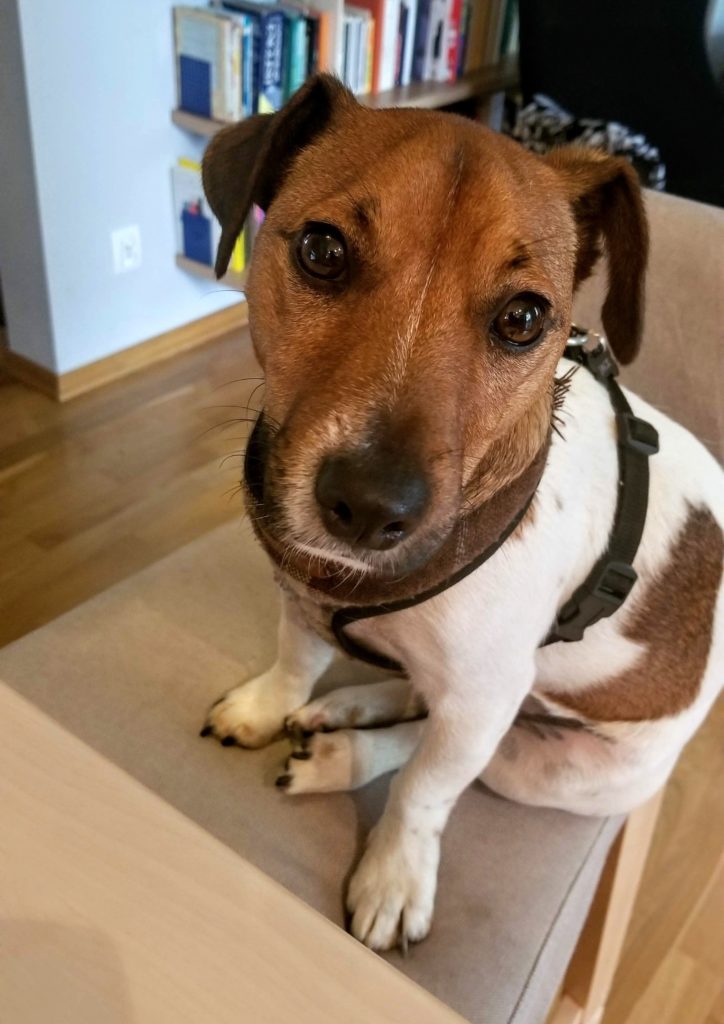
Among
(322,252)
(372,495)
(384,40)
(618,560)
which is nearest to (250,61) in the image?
(384,40)

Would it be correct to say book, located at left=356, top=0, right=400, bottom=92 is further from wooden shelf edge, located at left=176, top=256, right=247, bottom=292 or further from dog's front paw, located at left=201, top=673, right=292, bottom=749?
dog's front paw, located at left=201, top=673, right=292, bottom=749

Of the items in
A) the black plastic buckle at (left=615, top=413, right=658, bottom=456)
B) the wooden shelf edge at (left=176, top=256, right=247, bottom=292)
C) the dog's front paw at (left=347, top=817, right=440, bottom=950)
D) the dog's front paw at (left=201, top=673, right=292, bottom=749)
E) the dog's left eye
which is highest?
the dog's left eye

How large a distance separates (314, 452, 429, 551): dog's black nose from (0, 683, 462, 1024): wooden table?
0.26 m

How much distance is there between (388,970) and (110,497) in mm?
2097

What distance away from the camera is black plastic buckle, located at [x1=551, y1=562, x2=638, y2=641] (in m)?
0.99

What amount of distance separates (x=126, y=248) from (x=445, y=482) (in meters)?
2.35

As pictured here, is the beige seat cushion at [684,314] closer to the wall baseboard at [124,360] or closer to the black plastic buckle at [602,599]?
the black plastic buckle at [602,599]

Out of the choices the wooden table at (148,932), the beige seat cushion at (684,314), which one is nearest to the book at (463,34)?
the beige seat cushion at (684,314)

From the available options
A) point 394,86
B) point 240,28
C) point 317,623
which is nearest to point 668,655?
point 317,623

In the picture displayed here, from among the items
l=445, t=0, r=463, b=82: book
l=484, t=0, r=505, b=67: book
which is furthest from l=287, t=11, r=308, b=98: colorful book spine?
l=484, t=0, r=505, b=67: book

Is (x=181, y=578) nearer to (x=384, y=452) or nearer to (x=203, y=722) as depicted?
(x=203, y=722)

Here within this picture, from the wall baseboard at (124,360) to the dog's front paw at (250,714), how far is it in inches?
70.2

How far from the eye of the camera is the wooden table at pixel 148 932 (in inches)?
20.2

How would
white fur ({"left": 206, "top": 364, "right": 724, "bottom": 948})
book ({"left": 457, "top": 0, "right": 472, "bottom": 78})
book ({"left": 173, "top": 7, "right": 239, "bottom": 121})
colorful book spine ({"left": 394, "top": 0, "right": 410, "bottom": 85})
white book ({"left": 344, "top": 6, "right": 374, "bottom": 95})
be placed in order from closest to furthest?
white fur ({"left": 206, "top": 364, "right": 724, "bottom": 948})
book ({"left": 173, "top": 7, "right": 239, "bottom": 121})
white book ({"left": 344, "top": 6, "right": 374, "bottom": 95})
colorful book spine ({"left": 394, "top": 0, "right": 410, "bottom": 85})
book ({"left": 457, "top": 0, "right": 472, "bottom": 78})
